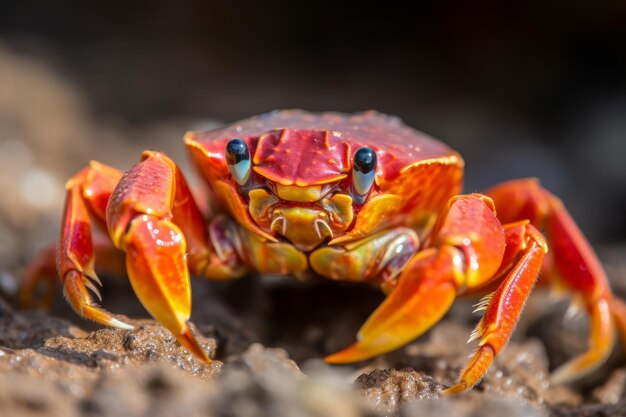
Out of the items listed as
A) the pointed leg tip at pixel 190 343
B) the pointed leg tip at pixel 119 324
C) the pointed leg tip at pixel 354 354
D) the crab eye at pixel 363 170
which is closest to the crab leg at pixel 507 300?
the pointed leg tip at pixel 354 354

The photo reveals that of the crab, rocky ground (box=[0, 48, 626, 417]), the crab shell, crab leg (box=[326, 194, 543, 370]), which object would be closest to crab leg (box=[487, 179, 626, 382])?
the crab

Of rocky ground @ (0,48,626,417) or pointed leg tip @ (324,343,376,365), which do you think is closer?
rocky ground @ (0,48,626,417)

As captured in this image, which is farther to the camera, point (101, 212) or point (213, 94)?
point (213, 94)

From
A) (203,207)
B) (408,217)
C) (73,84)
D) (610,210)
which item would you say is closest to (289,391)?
(408,217)

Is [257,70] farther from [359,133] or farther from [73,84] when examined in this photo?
[359,133]

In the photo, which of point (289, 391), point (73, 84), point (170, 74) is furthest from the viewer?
point (170, 74)

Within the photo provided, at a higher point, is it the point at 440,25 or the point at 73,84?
the point at 440,25

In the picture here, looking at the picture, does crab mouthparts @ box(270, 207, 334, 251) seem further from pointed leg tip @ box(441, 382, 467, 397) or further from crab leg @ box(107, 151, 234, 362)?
pointed leg tip @ box(441, 382, 467, 397)
